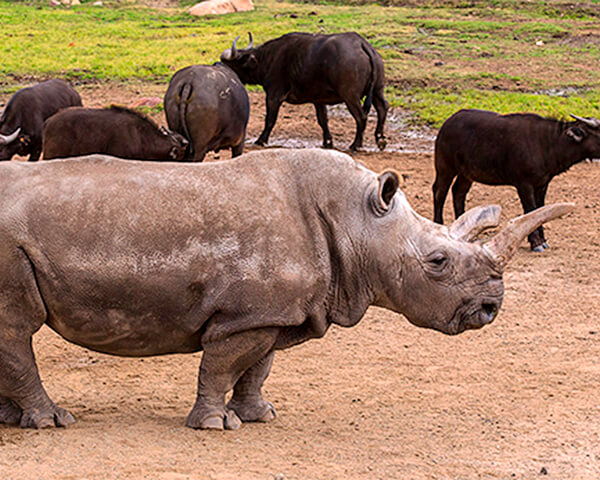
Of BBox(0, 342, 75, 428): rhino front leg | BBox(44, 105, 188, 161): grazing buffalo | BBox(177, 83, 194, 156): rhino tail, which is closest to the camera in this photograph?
BBox(0, 342, 75, 428): rhino front leg

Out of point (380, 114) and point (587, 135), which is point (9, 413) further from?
point (380, 114)

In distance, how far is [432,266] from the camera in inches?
206

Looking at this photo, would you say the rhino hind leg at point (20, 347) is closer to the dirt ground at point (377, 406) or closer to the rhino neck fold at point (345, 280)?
the dirt ground at point (377, 406)

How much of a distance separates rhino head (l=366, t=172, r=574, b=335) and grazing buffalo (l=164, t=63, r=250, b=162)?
6.26 meters

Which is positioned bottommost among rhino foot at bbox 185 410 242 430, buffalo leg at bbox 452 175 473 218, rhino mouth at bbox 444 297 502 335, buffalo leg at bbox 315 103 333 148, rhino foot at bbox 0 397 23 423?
buffalo leg at bbox 315 103 333 148

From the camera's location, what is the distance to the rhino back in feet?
16.1

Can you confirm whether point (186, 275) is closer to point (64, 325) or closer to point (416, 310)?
point (64, 325)

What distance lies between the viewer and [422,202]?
12.2 metres

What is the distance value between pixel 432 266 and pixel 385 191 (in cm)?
49

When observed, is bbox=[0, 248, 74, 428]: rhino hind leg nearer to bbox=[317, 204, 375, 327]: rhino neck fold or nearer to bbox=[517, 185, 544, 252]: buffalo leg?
bbox=[317, 204, 375, 327]: rhino neck fold

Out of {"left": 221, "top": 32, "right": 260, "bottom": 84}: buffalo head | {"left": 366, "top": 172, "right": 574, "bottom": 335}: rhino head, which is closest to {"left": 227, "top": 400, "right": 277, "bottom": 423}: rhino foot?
{"left": 366, "top": 172, "right": 574, "bottom": 335}: rhino head

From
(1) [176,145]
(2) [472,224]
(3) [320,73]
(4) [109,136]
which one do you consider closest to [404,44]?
Result: (3) [320,73]

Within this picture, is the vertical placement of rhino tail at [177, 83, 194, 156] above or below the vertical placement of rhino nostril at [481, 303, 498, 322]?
below

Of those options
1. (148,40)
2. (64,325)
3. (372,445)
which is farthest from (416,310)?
(148,40)
